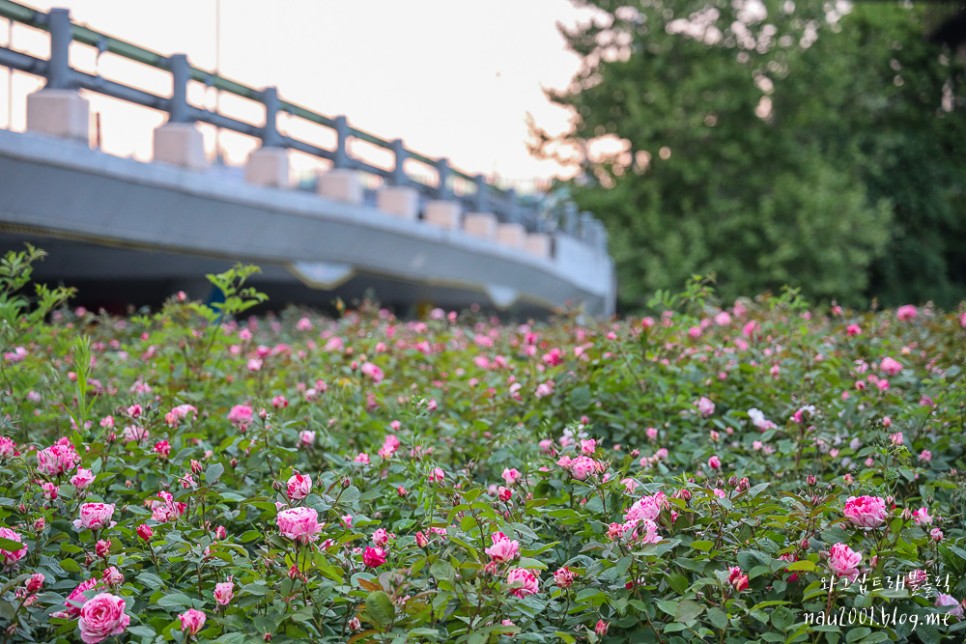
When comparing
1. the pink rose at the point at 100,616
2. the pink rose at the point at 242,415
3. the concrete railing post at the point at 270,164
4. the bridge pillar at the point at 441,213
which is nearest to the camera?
the pink rose at the point at 100,616

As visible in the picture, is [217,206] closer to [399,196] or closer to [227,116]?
[227,116]

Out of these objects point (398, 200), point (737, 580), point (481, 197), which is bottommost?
point (737, 580)

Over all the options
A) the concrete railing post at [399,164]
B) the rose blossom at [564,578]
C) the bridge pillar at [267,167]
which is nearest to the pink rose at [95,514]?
the rose blossom at [564,578]

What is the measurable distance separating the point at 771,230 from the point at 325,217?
60.5 feet

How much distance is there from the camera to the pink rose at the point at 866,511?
10.0 ft

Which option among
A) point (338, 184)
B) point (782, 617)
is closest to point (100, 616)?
point (782, 617)

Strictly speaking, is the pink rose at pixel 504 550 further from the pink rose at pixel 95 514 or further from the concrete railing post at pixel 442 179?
the concrete railing post at pixel 442 179

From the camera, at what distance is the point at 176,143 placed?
12.1 m

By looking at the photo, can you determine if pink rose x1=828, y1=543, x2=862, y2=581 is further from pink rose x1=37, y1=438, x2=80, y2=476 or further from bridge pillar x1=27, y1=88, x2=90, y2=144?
bridge pillar x1=27, y1=88, x2=90, y2=144

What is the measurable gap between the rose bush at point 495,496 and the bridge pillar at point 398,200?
10.3 metres

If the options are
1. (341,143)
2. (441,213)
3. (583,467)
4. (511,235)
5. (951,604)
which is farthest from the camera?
(511,235)

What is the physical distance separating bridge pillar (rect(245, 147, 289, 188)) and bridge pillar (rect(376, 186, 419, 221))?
2924 mm

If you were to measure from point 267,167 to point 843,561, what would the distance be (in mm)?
11603

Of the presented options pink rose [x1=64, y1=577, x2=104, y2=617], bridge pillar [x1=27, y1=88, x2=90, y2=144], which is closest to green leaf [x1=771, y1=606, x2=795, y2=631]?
pink rose [x1=64, y1=577, x2=104, y2=617]
